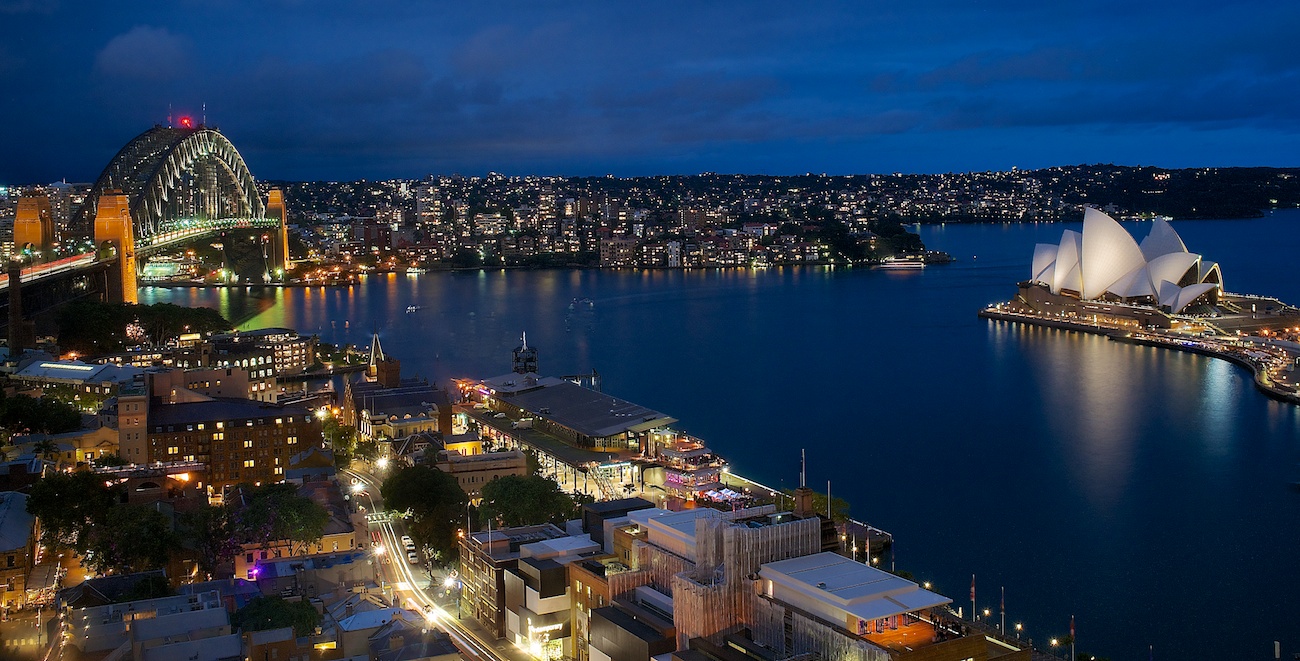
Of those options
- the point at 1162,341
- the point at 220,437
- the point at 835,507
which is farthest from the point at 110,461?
the point at 1162,341

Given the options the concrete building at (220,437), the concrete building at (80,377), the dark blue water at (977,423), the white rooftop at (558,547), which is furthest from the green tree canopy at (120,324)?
the white rooftop at (558,547)

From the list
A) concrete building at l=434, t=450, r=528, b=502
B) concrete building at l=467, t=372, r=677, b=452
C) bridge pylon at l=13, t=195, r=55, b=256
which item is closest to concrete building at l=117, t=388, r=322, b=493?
concrete building at l=434, t=450, r=528, b=502

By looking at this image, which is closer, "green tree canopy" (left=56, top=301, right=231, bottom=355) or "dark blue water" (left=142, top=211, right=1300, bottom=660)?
"dark blue water" (left=142, top=211, right=1300, bottom=660)

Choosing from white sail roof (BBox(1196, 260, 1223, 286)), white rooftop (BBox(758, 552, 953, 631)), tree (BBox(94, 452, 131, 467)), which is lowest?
tree (BBox(94, 452, 131, 467))

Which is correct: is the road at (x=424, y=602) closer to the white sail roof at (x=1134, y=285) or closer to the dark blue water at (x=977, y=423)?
the dark blue water at (x=977, y=423)

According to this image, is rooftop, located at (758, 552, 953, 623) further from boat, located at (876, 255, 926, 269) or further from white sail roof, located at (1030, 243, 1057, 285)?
boat, located at (876, 255, 926, 269)
